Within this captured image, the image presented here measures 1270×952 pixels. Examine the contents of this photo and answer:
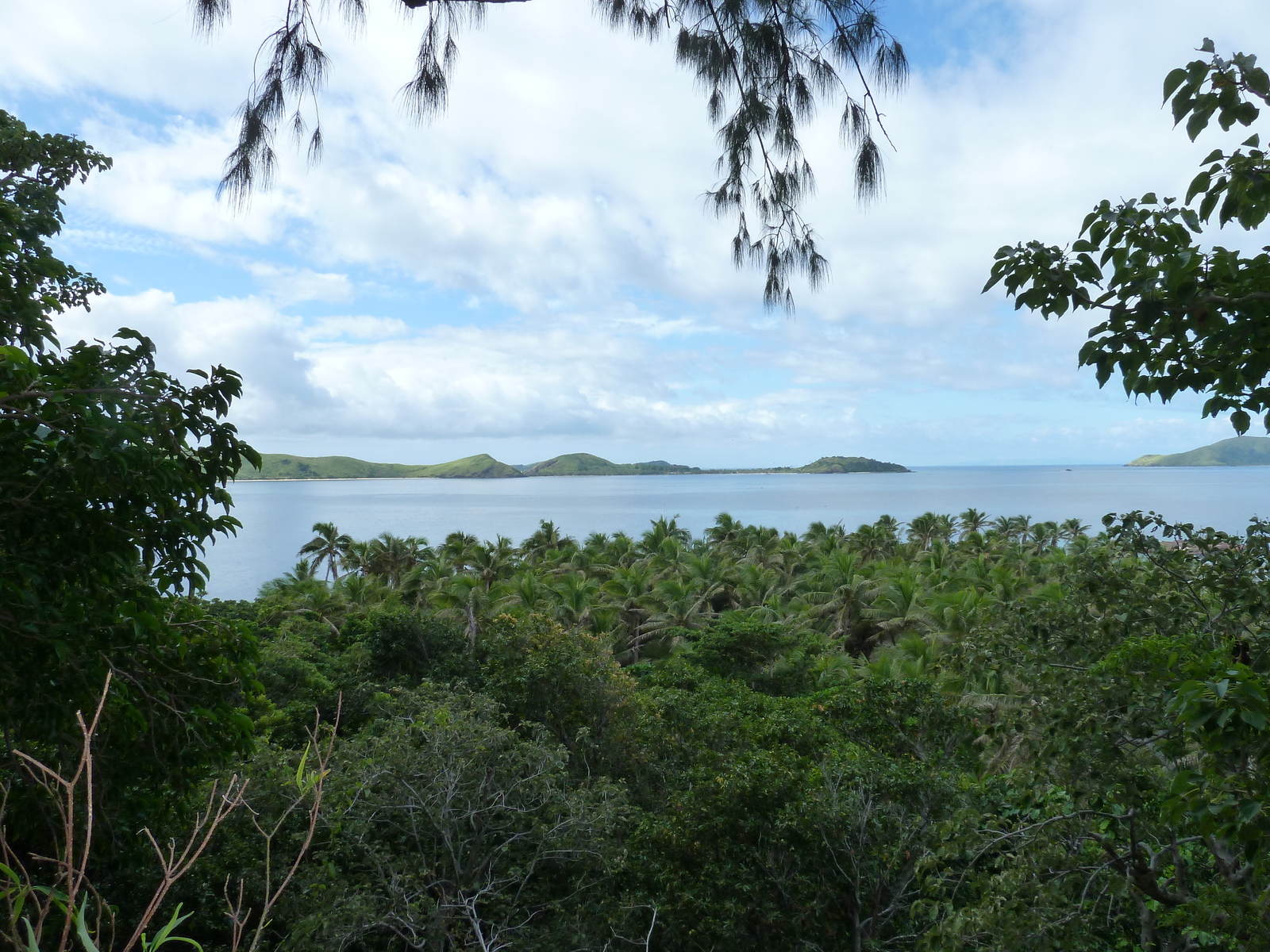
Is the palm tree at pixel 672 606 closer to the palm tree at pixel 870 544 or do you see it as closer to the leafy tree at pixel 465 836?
the palm tree at pixel 870 544

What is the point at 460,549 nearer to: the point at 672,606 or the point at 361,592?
the point at 361,592

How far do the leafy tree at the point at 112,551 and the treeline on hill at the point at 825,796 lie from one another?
73 cm

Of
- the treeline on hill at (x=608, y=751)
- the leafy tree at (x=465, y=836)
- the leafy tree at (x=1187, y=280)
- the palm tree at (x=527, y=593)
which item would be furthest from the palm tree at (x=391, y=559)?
the leafy tree at (x=1187, y=280)

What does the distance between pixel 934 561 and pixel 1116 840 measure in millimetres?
33990

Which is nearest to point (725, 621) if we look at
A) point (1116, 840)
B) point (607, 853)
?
point (607, 853)

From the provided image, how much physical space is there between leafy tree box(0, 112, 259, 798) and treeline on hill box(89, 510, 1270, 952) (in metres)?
0.73

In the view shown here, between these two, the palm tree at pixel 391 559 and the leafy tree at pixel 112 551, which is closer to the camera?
the leafy tree at pixel 112 551

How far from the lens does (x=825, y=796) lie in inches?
335

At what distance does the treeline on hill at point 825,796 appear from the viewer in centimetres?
458

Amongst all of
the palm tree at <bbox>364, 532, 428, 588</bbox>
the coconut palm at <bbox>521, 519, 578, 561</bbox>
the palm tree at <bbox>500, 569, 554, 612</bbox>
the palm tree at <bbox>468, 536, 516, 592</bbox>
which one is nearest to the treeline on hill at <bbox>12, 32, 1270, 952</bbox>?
the palm tree at <bbox>500, 569, 554, 612</bbox>

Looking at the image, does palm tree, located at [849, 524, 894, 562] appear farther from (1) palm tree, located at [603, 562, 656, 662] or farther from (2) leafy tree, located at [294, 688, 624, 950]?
(2) leafy tree, located at [294, 688, 624, 950]

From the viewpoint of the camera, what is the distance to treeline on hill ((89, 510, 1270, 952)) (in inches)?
180

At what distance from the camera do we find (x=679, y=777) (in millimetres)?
11844

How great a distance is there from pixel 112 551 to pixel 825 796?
23.5ft
